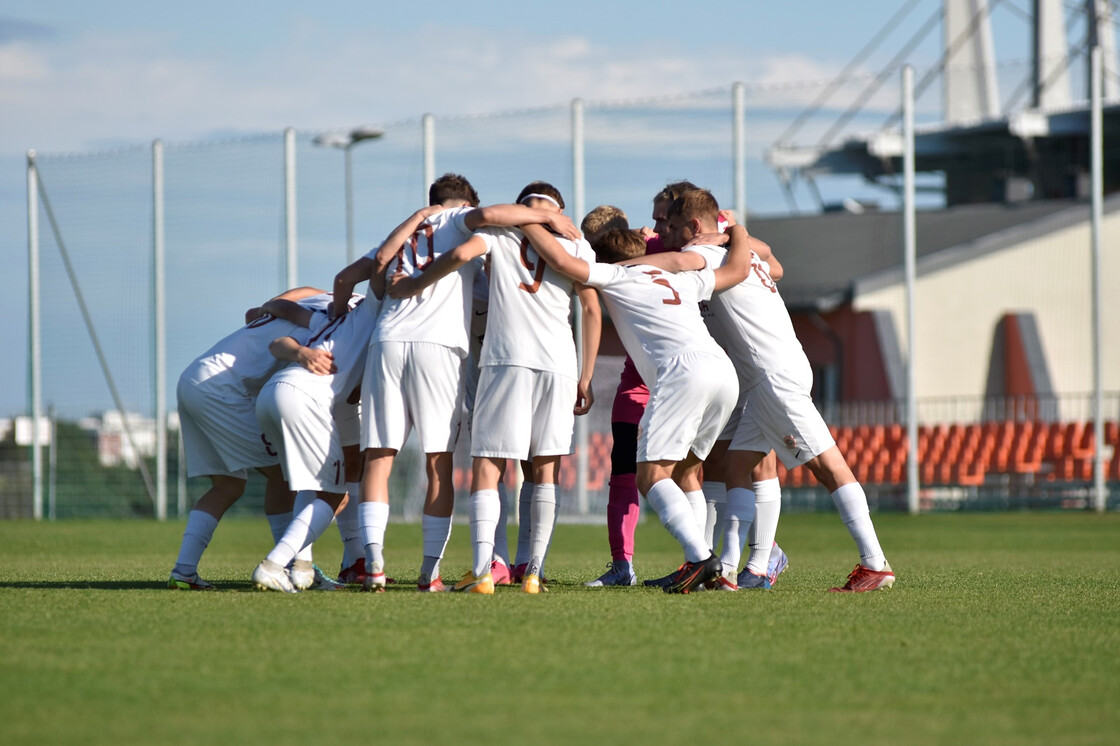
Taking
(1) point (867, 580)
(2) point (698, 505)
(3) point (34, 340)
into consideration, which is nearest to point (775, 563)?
(2) point (698, 505)

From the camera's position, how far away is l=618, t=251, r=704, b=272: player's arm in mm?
6488

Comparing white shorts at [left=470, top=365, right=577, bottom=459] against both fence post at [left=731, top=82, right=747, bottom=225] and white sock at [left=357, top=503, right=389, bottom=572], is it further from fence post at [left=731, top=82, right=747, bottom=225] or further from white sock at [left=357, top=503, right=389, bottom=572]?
fence post at [left=731, top=82, right=747, bottom=225]

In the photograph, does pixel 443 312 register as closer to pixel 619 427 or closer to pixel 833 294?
pixel 619 427

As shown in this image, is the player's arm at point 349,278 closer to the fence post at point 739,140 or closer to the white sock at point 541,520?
the white sock at point 541,520

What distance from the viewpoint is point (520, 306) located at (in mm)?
6332

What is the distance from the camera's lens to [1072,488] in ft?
70.3

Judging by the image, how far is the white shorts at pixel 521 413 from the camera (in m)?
6.29

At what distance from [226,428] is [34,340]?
52.4 feet

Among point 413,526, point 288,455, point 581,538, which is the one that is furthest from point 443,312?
point 413,526

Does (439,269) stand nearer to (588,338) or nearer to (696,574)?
(588,338)

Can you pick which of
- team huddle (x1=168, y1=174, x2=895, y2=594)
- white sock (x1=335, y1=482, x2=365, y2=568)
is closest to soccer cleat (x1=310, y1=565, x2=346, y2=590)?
team huddle (x1=168, y1=174, x2=895, y2=594)

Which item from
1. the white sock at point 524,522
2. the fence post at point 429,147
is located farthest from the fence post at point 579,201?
the white sock at point 524,522

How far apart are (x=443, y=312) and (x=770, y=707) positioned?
319 cm

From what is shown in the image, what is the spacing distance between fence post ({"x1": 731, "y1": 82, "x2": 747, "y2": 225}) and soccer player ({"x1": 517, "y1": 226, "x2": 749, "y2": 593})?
527 inches
